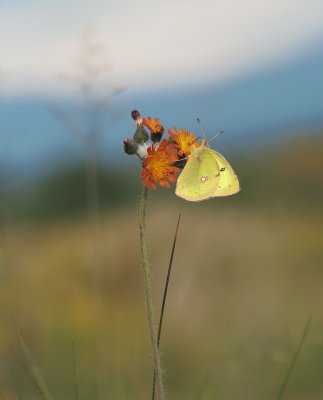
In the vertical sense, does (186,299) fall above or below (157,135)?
below

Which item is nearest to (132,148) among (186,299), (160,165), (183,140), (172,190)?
(160,165)

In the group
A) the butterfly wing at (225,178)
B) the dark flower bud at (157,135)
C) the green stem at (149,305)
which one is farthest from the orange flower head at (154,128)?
the butterfly wing at (225,178)

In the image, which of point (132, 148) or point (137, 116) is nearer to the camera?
point (132, 148)

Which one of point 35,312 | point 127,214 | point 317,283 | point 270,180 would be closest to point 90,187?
point 317,283

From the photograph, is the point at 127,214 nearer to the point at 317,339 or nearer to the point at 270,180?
the point at 270,180

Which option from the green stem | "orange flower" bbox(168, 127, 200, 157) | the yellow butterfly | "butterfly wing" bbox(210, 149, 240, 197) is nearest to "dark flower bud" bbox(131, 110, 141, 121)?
"orange flower" bbox(168, 127, 200, 157)

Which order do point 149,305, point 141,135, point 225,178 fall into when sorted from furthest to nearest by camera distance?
point 225,178 → point 141,135 → point 149,305

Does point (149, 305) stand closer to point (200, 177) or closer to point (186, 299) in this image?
point (200, 177)
